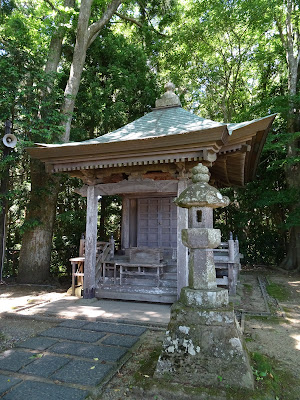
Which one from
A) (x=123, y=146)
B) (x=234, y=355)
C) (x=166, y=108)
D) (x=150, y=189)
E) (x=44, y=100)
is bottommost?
(x=234, y=355)

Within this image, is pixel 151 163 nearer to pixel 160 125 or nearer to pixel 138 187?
pixel 138 187

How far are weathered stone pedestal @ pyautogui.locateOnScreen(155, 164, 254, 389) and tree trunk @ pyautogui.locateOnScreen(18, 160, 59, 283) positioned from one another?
6743 millimetres

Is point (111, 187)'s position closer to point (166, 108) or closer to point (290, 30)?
point (166, 108)

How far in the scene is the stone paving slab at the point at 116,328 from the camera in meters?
4.36

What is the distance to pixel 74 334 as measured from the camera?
14.1 ft

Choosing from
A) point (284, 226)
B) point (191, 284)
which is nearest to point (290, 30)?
point (284, 226)

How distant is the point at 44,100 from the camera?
867 cm

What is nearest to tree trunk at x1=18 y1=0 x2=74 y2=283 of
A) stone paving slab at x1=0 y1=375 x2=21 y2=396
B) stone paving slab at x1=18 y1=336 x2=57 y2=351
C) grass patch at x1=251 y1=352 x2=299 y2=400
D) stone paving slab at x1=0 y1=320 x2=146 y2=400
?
stone paving slab at x1=0 y1=320 x2=146 y2=400

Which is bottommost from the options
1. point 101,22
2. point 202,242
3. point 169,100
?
point 202,242

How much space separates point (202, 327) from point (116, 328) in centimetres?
217

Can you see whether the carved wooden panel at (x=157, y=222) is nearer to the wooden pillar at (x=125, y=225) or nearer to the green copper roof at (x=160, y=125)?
the wooden pillar at (x=125, y=225)

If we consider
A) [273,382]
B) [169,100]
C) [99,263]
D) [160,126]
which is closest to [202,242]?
[273,382]

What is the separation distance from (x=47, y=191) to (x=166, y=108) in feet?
14.7

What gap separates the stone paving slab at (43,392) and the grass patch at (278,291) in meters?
5.78
